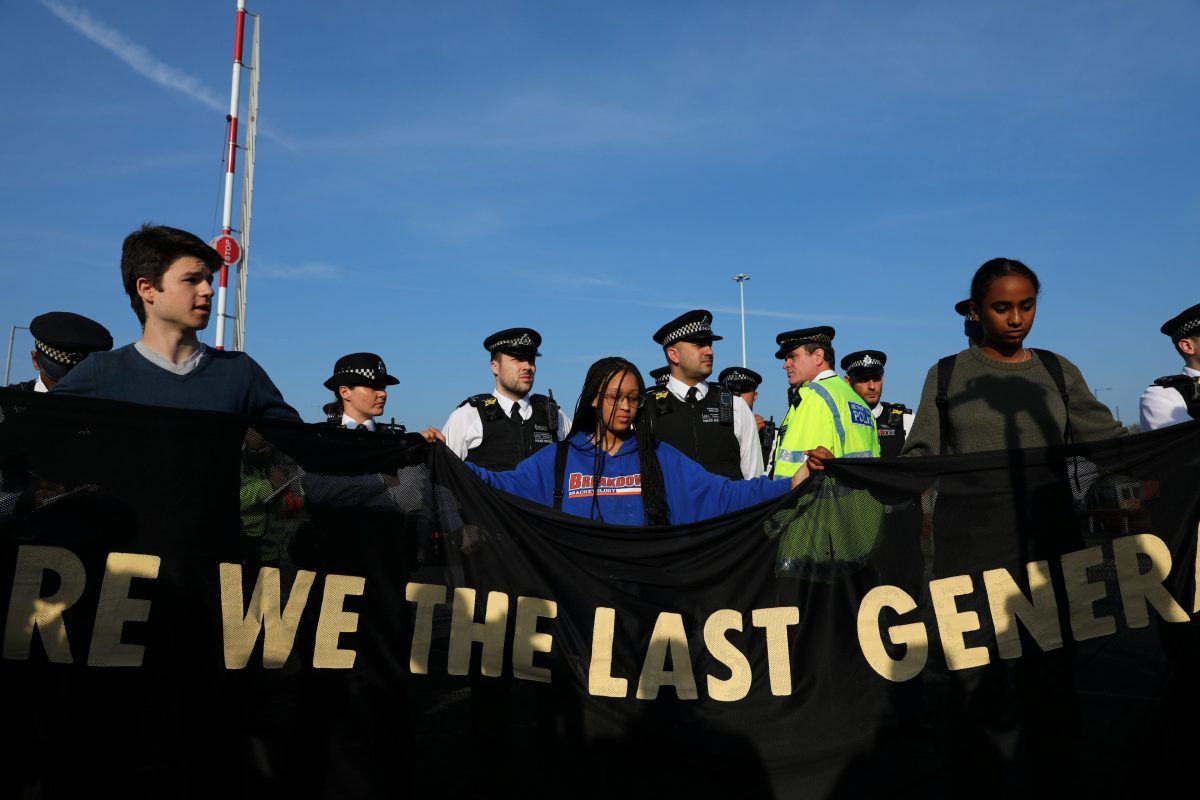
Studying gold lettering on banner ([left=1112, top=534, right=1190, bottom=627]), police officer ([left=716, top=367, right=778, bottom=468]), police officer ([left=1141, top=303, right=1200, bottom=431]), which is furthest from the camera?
police officer ([left=716, top=367, right=778, bottom=468])

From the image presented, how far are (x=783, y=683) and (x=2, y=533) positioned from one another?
291 cm

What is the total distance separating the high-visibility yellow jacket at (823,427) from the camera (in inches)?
201

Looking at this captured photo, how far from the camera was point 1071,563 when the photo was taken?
388 cm

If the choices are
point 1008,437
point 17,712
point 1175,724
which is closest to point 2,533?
point 17,712

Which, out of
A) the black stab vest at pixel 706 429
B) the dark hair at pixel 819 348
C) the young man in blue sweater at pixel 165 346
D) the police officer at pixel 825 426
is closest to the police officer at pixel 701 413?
the black stab vest at pixel 706 429

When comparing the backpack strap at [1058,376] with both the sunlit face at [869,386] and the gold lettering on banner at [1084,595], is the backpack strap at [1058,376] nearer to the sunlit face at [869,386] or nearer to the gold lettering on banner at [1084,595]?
the gold lettering on banner at [1084,595]

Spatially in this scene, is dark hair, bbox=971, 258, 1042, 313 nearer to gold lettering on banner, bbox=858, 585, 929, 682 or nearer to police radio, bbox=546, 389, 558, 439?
gold lettering on banner, bbox=858, 585, 929, 682

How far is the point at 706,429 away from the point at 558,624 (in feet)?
9.50

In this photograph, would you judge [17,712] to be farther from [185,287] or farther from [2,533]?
[185,287]

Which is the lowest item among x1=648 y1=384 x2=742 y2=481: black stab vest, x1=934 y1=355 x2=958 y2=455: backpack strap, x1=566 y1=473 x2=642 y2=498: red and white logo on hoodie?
x1=566 y1=473 x2=642 y2=498: red and white logo on hoodie

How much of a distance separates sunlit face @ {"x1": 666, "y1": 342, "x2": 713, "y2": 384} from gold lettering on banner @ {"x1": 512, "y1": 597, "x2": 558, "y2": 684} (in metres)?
3.07

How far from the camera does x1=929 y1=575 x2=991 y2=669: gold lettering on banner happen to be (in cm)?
378

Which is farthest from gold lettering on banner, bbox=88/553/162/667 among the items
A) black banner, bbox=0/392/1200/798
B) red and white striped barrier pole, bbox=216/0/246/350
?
red and white striped barrier pole, bbox=216/0/246/350

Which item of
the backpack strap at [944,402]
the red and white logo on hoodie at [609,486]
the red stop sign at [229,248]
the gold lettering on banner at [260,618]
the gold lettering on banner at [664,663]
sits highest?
the red stop sign at [229,248]
